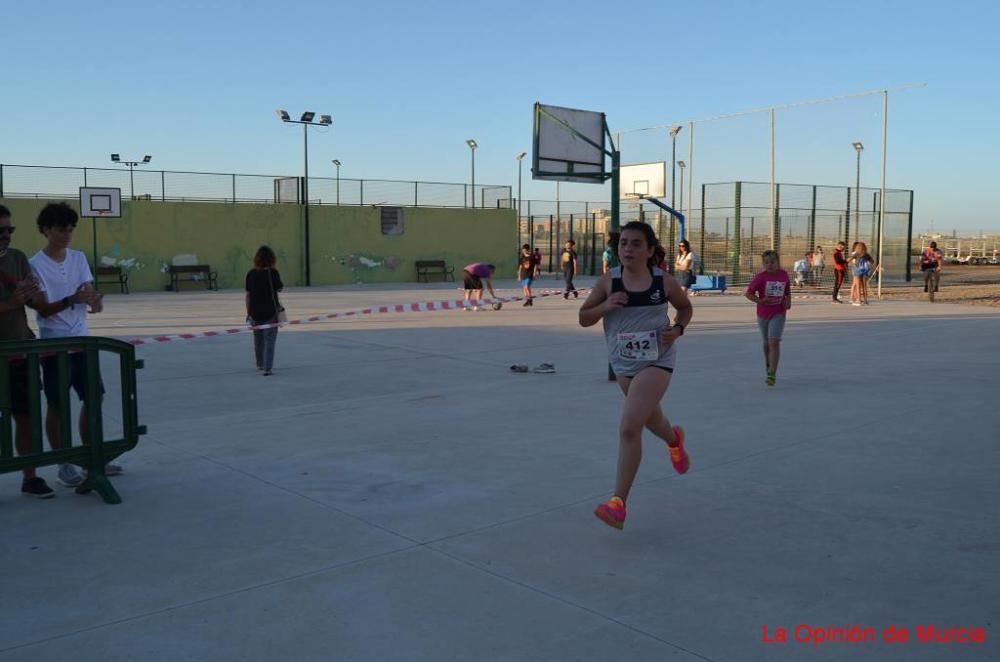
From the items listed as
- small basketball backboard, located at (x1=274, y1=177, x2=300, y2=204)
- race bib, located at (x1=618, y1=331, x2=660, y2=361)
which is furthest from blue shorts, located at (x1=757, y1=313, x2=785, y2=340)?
small basketball backboard, located at (x1=274, y1=177, x2=300, y2=204)

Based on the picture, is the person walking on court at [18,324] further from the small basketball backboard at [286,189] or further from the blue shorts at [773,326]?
the small basketball backboard at [286,189]

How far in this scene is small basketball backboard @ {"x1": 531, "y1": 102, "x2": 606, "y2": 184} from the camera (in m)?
12.4

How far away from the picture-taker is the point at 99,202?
2798 centimetres

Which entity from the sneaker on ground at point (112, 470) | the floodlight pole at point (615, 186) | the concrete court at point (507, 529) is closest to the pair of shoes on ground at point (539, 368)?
the concrete court at point (507, 529)

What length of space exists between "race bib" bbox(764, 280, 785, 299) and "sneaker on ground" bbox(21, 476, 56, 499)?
7.76 meters

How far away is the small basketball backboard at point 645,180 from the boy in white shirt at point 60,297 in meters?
18.9

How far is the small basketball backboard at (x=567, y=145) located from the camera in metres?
12.4

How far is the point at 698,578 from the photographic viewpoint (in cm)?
464

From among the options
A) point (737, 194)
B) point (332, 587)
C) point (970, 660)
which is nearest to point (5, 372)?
point (332, 587)

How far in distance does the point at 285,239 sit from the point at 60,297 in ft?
94.6

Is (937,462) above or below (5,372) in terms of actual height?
below

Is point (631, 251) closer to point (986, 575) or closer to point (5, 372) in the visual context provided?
point (986, 575)

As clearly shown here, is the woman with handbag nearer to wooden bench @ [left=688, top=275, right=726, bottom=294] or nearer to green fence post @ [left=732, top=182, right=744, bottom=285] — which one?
wooden bench @ [left=688, top=275, right=726, bottom=294]

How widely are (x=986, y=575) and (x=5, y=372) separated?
581 cm
